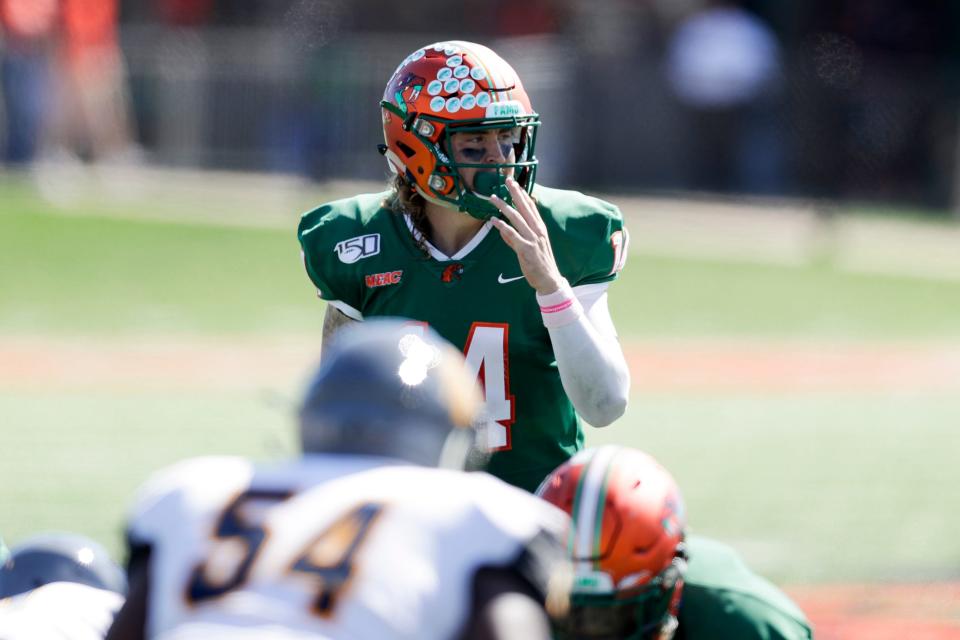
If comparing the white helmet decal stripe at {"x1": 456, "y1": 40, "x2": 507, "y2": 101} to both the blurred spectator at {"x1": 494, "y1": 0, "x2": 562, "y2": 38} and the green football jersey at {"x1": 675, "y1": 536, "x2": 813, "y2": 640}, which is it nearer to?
the green football jersey at {"x1": 675, "y1": 536, "x2": 813, "y2": 640}

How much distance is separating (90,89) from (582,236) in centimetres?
1470

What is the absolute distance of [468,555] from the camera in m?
3.00

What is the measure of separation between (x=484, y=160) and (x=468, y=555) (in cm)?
194

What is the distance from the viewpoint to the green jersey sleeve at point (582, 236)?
4.75 meters

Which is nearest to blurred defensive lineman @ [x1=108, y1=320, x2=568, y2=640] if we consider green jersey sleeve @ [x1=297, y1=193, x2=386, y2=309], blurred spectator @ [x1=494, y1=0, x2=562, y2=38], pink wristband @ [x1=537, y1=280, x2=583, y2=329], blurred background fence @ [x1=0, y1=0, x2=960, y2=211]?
pink wristband @ [x1=537, y1=280, x2=583, y2=329]

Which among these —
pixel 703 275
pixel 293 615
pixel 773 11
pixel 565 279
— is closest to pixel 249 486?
pixel 293 615

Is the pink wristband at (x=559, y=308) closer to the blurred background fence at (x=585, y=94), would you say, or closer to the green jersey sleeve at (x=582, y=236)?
the green jersey sleeve at (x=582, y=236)

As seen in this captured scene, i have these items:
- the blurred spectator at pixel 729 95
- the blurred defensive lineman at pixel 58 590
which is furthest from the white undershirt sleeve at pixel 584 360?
the blurred spectator at pixel 729 95

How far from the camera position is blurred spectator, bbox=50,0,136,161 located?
18141 millimetres

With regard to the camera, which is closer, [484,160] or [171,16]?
[484,160]

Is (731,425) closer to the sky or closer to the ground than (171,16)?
closer to the ground

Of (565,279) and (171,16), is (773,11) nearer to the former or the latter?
(171,16)

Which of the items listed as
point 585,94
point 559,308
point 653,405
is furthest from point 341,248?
point 585,94

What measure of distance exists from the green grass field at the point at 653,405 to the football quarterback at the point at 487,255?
2.89ft
